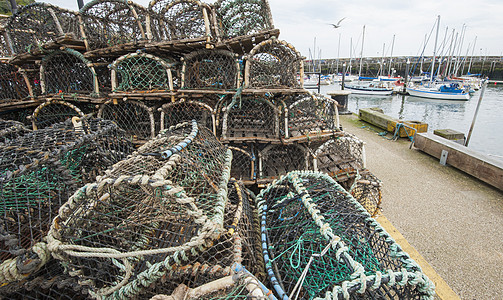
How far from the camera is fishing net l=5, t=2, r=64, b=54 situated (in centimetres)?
334

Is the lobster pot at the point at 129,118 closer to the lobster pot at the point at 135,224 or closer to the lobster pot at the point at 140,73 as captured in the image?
the lobster pot at the point at 140,73

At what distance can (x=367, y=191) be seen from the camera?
304 cm

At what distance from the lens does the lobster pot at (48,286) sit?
120 cm

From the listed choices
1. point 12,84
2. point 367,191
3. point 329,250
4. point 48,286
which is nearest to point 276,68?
point 367,191

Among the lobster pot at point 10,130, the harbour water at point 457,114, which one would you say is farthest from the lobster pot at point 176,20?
the harbour water at point 457,114

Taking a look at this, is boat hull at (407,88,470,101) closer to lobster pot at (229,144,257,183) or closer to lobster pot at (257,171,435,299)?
lobster pot at (229,144,257,183)

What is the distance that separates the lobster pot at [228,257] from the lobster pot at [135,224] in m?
0.09

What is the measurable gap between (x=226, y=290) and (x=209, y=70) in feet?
10.1

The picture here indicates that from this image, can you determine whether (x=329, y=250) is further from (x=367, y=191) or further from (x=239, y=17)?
(x=239, y=17)

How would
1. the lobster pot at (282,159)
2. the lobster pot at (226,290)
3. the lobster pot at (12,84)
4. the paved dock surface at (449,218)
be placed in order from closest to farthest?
the lobster pot at (226,290), the paved dock surface at (449,218), the lobster pot at (282,159), the lobster pot at (12,84)

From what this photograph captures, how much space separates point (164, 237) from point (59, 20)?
4004 millimetres

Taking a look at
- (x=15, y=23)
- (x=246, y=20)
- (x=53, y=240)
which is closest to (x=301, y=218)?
(x=53, y=240)

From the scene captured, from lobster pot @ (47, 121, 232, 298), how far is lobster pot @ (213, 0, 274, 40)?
8.23 feet

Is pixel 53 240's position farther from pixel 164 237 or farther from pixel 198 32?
pixel 198 32
